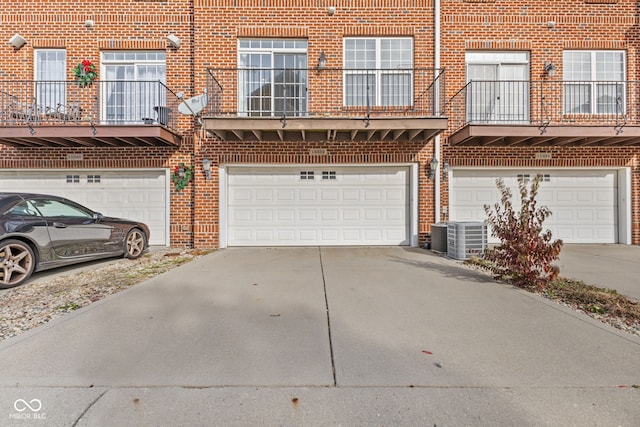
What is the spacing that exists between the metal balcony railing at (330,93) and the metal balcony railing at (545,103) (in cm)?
86

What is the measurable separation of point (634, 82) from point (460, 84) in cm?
439

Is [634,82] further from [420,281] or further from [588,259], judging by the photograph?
[420,281]

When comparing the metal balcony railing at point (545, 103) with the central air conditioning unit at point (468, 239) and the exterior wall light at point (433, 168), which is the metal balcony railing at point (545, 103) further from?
the central air conditioning unit at point (468, 239)

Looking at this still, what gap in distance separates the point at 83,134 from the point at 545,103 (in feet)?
37.5

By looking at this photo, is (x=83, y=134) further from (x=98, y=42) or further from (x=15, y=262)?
(x=15, y=262)

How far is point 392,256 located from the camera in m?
7.36

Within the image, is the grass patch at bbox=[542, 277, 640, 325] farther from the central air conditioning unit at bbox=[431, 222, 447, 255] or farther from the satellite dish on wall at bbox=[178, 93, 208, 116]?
the satellite dish on wall at bbox=[178, 93, 208, 116]

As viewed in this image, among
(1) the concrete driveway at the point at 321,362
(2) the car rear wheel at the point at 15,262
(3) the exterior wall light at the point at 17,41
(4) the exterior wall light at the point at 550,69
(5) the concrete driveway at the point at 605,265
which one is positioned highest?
(3) the exterior wall light at the point at 17,41

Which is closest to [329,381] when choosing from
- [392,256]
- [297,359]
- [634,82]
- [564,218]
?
[297,359]

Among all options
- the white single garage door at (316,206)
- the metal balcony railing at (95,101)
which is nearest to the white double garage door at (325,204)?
the white single garage door at (316,206)

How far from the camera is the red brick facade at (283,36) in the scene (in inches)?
335

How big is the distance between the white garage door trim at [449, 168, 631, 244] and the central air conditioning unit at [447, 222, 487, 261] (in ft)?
6.06

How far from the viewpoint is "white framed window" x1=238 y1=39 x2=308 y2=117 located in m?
8.49

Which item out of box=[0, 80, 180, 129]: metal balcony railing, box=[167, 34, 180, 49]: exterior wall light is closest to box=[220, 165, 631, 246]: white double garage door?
box=[0, 80, 180, 129]: metal balcony railing
